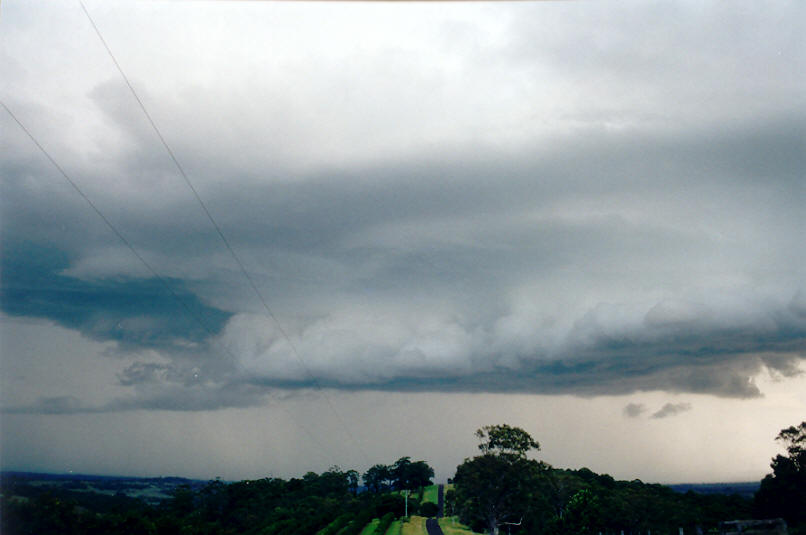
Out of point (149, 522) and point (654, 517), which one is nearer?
point (149, 522)

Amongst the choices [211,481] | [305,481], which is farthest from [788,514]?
[305,481]

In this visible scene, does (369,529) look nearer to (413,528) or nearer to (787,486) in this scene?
(413,528)

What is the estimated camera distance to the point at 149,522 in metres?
68.6

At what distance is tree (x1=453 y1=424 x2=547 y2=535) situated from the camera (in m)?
82.6

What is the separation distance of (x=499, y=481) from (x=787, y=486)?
115 feet

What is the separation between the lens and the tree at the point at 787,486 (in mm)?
80000

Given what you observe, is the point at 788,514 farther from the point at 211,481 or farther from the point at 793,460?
the point at 211,481

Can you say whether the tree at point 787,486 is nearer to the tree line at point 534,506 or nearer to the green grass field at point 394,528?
the tree line at point 534,506

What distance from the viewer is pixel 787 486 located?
81.1m

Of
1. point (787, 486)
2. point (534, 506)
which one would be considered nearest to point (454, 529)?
point (534, 506)

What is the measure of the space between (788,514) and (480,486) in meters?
37.2

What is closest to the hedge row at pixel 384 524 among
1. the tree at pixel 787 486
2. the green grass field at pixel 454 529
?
the green grass field at pixel 454 529

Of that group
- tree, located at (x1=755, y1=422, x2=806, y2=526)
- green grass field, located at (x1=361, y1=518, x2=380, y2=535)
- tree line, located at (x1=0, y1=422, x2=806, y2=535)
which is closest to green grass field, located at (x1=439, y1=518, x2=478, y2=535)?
tree line, located at (x1=0, y1=422, x2=806, y2=535)

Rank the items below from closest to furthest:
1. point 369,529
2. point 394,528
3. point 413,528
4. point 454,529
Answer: point 369,529 < point 394,528 < point 413,528 < point 454,529
